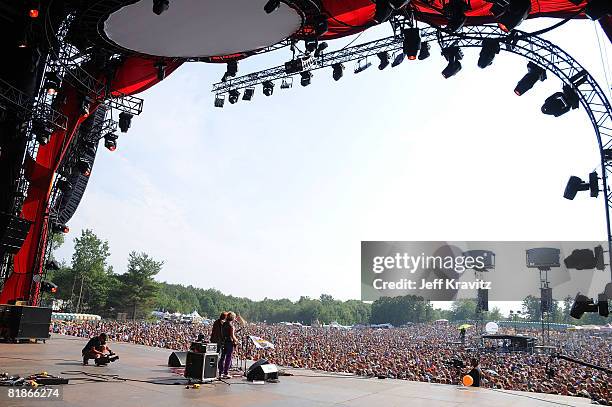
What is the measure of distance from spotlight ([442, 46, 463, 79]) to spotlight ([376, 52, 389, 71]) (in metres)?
2.66

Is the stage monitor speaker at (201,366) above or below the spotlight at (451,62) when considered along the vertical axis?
below

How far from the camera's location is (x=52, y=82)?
1541cm

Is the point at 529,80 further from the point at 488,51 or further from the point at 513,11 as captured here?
the point at 513,11

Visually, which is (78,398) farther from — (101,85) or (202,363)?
(101,85)

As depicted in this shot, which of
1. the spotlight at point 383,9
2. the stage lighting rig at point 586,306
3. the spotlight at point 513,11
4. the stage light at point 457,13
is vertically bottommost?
the stage lighting rig at point 586,306

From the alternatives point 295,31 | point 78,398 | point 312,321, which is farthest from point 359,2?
point 312,321

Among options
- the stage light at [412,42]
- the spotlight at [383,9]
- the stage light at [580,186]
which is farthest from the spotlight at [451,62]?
the stage light at [580,186]

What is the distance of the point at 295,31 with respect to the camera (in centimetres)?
1425

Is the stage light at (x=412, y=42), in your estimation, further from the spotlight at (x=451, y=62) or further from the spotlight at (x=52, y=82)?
the spotlight at (x=52, y=82)

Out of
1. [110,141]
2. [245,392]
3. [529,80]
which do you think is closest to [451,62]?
[529,80]

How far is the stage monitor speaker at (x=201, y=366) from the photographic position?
8.14 metres

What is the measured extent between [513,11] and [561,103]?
4973 millimetres

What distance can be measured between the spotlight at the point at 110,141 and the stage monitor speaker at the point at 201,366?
13.5 metres

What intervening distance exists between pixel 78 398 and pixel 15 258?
13.2 metres
